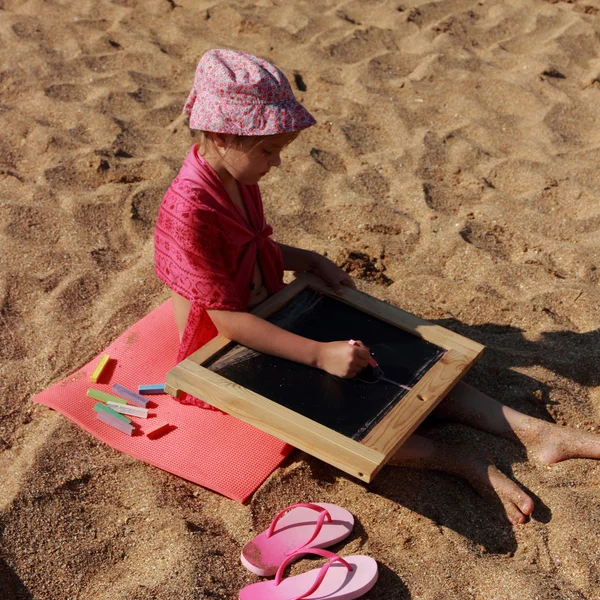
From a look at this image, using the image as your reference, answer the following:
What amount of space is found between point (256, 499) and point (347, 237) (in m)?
1.41

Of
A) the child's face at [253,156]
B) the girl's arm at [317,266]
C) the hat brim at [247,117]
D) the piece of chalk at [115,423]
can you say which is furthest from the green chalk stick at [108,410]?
the hat brim at [247,117]

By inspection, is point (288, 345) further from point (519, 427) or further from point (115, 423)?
point (519, 427)

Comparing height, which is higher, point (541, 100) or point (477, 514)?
point (541, 100)

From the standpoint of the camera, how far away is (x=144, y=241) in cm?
329

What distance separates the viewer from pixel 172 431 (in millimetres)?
2455

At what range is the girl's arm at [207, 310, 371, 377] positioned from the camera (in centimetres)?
219

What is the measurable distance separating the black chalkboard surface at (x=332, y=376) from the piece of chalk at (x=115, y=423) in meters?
0.41

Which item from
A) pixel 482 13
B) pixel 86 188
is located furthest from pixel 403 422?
pixel 482 13

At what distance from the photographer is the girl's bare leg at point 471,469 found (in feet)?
7.18

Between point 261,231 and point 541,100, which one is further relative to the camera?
point 541,100

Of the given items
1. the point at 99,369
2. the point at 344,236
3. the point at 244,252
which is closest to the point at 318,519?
the point at 244,252

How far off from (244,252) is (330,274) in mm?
341

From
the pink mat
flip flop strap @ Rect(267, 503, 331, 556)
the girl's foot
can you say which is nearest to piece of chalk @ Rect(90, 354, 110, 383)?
the pink mat

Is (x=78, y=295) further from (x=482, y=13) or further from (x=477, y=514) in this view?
(x=482, y=13)
